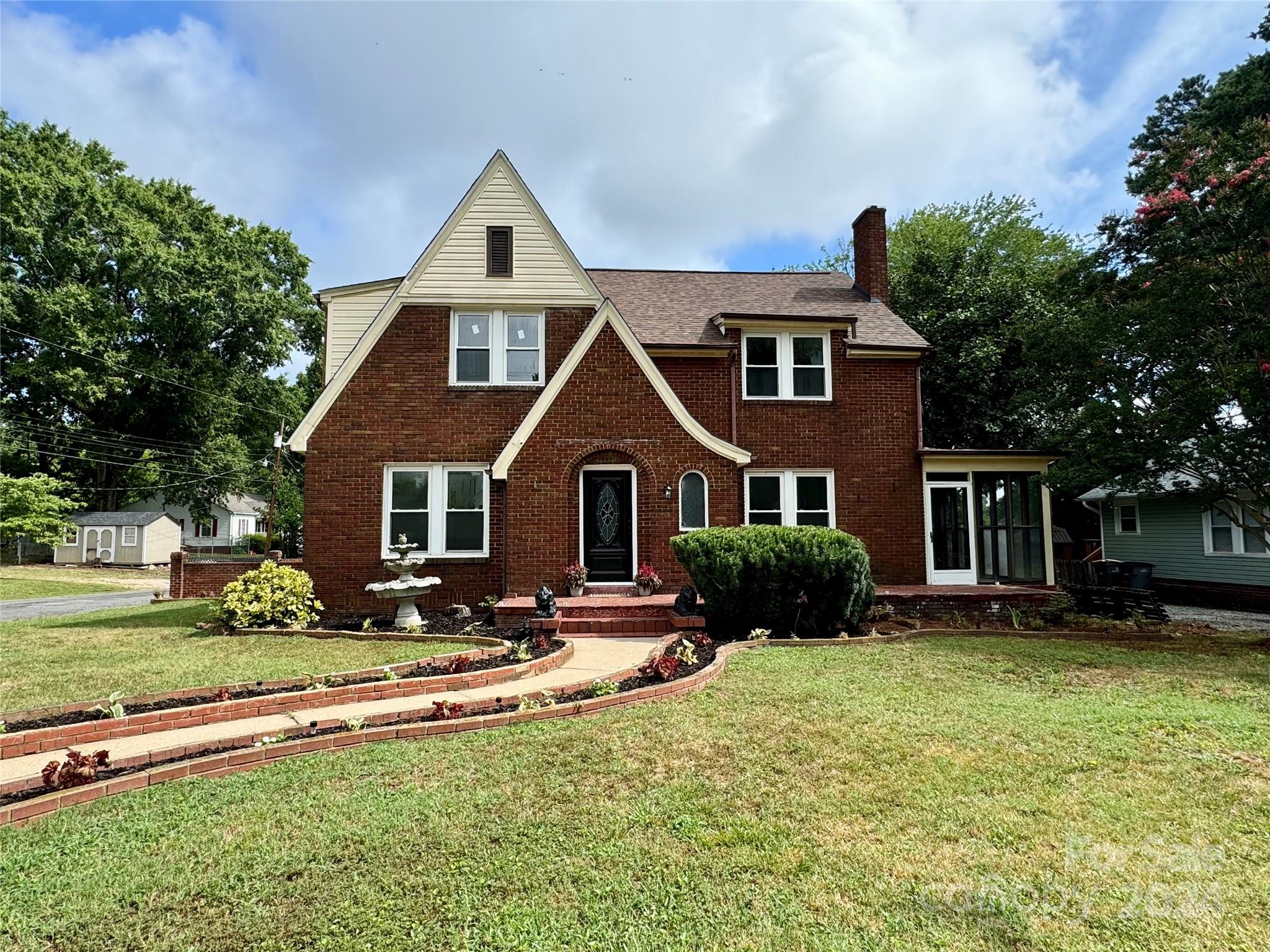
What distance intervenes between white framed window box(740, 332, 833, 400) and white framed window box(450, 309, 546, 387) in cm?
488

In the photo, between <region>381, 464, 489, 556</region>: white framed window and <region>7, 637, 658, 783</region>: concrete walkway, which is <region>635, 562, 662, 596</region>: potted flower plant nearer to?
<region>7, 637, 658, 783</region>: concrete walkway

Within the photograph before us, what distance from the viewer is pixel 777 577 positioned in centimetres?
960

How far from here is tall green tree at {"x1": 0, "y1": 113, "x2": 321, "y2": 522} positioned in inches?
1373

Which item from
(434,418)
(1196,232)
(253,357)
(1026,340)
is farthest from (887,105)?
(253,357)

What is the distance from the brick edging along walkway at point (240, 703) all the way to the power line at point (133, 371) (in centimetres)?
3846

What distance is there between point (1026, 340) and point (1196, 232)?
5656 mm

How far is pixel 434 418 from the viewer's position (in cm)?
1348

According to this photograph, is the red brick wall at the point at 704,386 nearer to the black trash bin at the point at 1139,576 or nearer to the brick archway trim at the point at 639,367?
the brick archway trim at the point at 639,367

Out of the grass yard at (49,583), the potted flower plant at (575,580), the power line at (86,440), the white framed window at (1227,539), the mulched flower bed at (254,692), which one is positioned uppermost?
the power line at (86,440)

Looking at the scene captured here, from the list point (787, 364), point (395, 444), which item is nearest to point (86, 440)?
point (395, 444)

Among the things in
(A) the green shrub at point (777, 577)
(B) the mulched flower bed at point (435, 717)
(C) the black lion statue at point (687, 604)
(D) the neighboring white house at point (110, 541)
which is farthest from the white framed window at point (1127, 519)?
(D) the neighboring white house at point (110, 541)

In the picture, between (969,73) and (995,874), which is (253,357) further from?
(995,874)

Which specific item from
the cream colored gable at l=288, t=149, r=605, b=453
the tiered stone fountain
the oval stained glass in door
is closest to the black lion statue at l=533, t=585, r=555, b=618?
the tiered stone fountain

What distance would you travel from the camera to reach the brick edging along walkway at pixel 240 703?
17.7 ft
